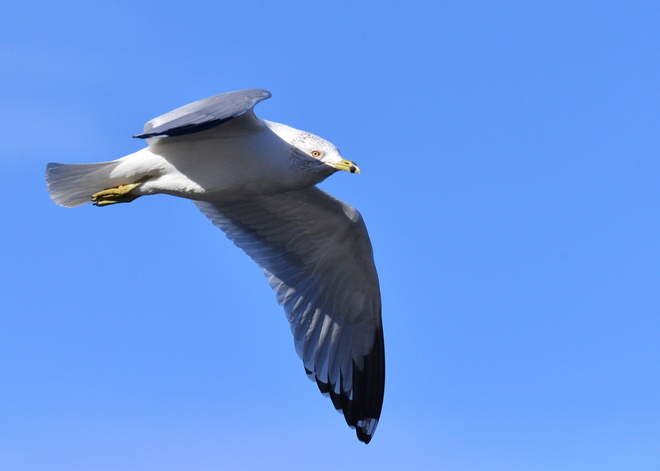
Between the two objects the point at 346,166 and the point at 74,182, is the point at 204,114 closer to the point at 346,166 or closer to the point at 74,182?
the point at 346,166

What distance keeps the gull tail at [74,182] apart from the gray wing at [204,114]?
0.78 meters

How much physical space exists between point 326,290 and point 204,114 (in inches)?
109

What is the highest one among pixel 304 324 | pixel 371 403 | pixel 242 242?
pixel 242 242

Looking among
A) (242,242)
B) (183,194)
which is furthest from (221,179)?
(242,242)

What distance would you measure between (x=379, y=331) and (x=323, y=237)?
1024 millimetres

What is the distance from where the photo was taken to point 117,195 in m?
7.05

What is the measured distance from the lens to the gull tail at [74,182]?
721 cm

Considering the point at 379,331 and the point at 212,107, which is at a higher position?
the point at 212,107

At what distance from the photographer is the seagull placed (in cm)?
671

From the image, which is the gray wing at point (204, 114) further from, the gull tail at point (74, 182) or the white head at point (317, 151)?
the gull tail at point (74, 182)

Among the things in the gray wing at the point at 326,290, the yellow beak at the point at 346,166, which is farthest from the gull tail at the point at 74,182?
the yellow beak at the point at 346,166

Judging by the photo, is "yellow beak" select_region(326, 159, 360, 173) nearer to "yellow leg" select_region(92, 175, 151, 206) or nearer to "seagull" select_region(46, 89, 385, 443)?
"seagull" select_region(46, 89, 385, 443)

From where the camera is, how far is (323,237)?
27.0 ft

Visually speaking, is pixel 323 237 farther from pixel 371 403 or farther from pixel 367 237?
pixel 371 403
